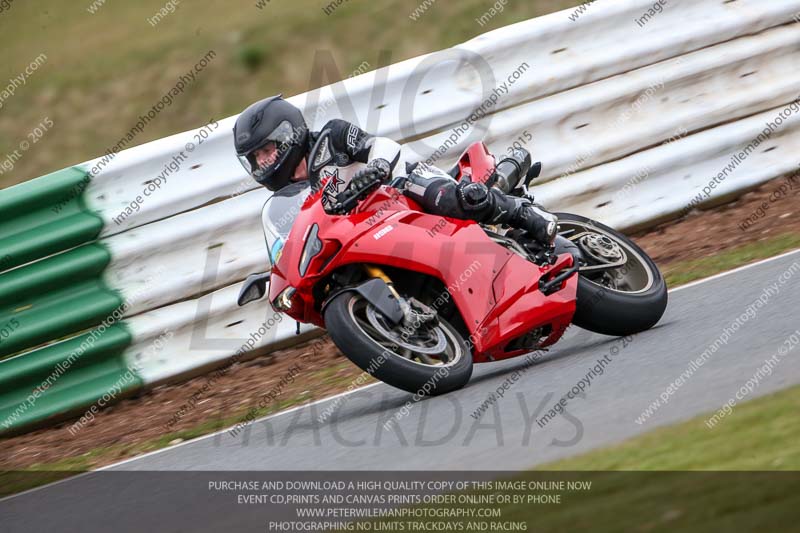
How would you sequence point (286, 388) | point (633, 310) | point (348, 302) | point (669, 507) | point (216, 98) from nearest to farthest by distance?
point (669, 507)
point (348, 302)
point (633, 310)
point (286, 388)
point (216, 98)

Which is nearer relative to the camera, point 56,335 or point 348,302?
point 348,302

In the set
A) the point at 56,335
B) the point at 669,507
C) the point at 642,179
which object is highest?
the point at 669,507

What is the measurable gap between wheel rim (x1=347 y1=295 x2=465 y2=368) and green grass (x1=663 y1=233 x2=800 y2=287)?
6.97 ft

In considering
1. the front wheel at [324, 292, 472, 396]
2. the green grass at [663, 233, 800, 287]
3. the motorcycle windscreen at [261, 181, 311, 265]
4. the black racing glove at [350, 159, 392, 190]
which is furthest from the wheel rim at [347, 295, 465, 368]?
the green grass at [663, 233, 800, 287]

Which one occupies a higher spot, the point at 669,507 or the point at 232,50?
the point at 669,507

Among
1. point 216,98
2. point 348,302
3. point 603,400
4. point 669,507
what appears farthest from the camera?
point 216,98

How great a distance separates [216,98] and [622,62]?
13.2 feet

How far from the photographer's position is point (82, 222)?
7.47 meters

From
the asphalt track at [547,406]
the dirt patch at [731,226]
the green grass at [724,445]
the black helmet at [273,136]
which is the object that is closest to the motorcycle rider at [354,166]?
the black helmet at [273,136]

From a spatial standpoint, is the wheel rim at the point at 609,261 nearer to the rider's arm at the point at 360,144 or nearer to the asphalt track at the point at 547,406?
the asphalt track at the point at 547,406

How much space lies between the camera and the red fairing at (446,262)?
578 centimetres

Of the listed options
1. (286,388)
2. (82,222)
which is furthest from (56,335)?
(286,388)

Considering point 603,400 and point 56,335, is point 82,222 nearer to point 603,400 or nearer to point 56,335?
point 56,335

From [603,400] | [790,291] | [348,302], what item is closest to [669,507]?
[603,400]
